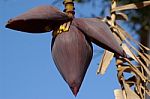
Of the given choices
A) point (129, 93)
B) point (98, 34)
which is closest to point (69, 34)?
point (98, 34)

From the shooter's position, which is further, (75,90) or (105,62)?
(105,62)

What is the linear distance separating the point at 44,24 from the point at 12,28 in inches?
1.3

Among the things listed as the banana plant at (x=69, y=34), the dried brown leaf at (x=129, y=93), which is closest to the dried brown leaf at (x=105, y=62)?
the dried brown leaf at (x=129, y=93)

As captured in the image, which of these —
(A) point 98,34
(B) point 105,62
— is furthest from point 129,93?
(A) point 98,34

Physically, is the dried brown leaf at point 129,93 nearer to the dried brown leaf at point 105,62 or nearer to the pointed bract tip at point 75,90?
the dried brown leaf at point 105,62

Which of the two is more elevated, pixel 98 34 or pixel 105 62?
pixel 98 34

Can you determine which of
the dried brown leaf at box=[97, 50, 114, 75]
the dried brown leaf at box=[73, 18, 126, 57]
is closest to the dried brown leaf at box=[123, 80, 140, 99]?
the dried brown leaf at box=[97, 50, 114, 75]

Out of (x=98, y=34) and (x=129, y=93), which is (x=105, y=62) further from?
(x=98, y=34)

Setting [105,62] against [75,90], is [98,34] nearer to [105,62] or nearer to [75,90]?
[75,90]

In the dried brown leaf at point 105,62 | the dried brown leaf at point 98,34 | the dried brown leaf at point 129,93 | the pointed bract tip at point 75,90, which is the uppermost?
the dried brown leaf at point 98,34

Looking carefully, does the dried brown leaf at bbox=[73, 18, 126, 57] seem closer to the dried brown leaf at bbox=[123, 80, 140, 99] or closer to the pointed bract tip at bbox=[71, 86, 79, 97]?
the pointed bract tip at bbox=[71, 86, 79, 97]

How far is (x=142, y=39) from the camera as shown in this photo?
152cm

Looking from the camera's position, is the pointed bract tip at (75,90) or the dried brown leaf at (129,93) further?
the dried brown leaf at (129,93)

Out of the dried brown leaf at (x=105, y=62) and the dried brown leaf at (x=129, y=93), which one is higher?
the dried brown leaf at (x=105, y=62)
